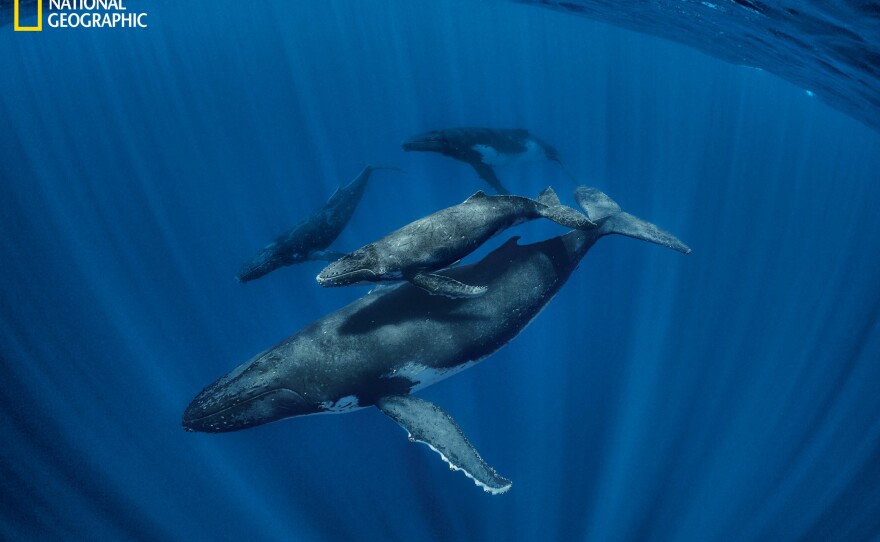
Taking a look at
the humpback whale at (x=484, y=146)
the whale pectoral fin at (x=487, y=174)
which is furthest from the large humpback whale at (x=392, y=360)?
the whale pectoral fin at (x=487, y=174)

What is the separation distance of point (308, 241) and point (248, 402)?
24.9 ft

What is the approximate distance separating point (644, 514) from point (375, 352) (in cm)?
902

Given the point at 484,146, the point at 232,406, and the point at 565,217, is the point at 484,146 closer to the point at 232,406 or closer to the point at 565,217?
A: the point at 565,217

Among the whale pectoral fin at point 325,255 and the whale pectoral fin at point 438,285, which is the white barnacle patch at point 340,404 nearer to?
the whale pectoral fin at point 438,285

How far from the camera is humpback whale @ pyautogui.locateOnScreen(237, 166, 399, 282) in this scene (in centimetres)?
1129

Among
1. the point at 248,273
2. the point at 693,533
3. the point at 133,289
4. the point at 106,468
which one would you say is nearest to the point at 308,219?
the point at 248,273

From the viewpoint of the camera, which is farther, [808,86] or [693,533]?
[808,86]

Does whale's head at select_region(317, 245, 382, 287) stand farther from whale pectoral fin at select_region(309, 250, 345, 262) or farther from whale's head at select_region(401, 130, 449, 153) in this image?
whale's head at select_region(401, 130, 449, 153)

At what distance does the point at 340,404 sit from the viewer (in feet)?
17.2

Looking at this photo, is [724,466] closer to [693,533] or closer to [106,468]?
[693,533]

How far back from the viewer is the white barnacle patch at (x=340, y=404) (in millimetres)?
5125

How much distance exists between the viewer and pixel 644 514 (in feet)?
34.4

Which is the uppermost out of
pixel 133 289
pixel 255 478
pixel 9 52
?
pixel 9 52

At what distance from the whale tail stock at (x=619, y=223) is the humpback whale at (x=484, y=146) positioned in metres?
6.22
